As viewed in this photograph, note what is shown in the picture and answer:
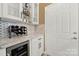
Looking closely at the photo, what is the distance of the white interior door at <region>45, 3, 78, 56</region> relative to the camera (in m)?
2.58

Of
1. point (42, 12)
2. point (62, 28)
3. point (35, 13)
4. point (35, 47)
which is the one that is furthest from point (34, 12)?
point (35, 47)

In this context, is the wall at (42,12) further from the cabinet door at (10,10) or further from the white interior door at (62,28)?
the cabinet door at (10,10)

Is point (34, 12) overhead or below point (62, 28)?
overhead

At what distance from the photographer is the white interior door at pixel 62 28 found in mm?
2578

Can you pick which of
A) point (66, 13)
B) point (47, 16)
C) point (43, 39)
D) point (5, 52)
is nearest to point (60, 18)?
point (66, 13)

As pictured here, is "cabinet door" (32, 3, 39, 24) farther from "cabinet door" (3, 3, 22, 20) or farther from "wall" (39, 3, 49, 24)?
"cabinet door" (3, 3, 22, 20)

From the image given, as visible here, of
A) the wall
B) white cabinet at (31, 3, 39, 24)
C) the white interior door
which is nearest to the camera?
the white interior door

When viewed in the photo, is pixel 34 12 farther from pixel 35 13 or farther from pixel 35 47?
pixel 35 47

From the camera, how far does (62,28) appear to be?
8.84ft

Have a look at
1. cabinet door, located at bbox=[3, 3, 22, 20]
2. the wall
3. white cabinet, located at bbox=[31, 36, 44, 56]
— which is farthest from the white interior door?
cabinet door, located at bbox=[3, 3, 22, 20]

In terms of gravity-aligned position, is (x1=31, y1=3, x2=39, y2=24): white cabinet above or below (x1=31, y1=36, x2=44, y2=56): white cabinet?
above

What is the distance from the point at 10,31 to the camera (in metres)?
2.00

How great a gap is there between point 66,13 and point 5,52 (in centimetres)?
188

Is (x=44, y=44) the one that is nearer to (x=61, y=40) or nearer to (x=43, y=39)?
(x=43, y=39)
